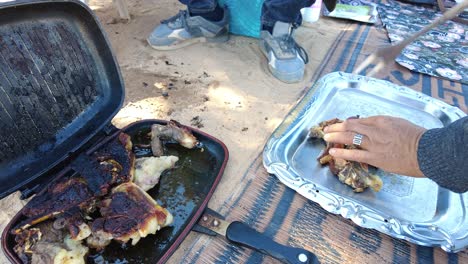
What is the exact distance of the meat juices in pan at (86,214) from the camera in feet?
4.13

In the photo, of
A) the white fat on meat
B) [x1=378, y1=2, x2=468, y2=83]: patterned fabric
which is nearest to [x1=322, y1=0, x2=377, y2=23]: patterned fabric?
[x1=378, y1=2, x2=468, y2=83]: patterned fabric

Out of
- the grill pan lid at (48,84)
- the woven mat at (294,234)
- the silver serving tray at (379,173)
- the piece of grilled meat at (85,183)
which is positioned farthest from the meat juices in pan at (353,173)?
the grill pan lid at (48,84)

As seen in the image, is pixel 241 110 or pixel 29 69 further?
pixel 241 110

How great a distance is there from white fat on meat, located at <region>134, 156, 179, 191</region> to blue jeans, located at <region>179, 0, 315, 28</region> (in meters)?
2.02

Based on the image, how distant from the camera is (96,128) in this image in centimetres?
159

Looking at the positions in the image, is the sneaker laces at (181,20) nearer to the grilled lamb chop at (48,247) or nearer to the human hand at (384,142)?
the human hand at (384,142)

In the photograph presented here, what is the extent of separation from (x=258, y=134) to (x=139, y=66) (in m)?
1.43

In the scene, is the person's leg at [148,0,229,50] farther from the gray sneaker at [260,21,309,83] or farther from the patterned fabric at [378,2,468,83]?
the patterned fabric at [378,2,468,83]

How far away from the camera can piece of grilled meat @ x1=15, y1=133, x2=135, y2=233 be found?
131 cm

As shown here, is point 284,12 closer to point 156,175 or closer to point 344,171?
point 344,171

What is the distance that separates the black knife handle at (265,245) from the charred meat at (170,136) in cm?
55

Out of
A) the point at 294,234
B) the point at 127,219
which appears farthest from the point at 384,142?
the point at 127,219

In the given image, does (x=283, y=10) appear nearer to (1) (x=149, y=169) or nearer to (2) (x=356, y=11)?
(2) (x=356, y=11)

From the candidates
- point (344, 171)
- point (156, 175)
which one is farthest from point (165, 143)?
point (344, 171)
